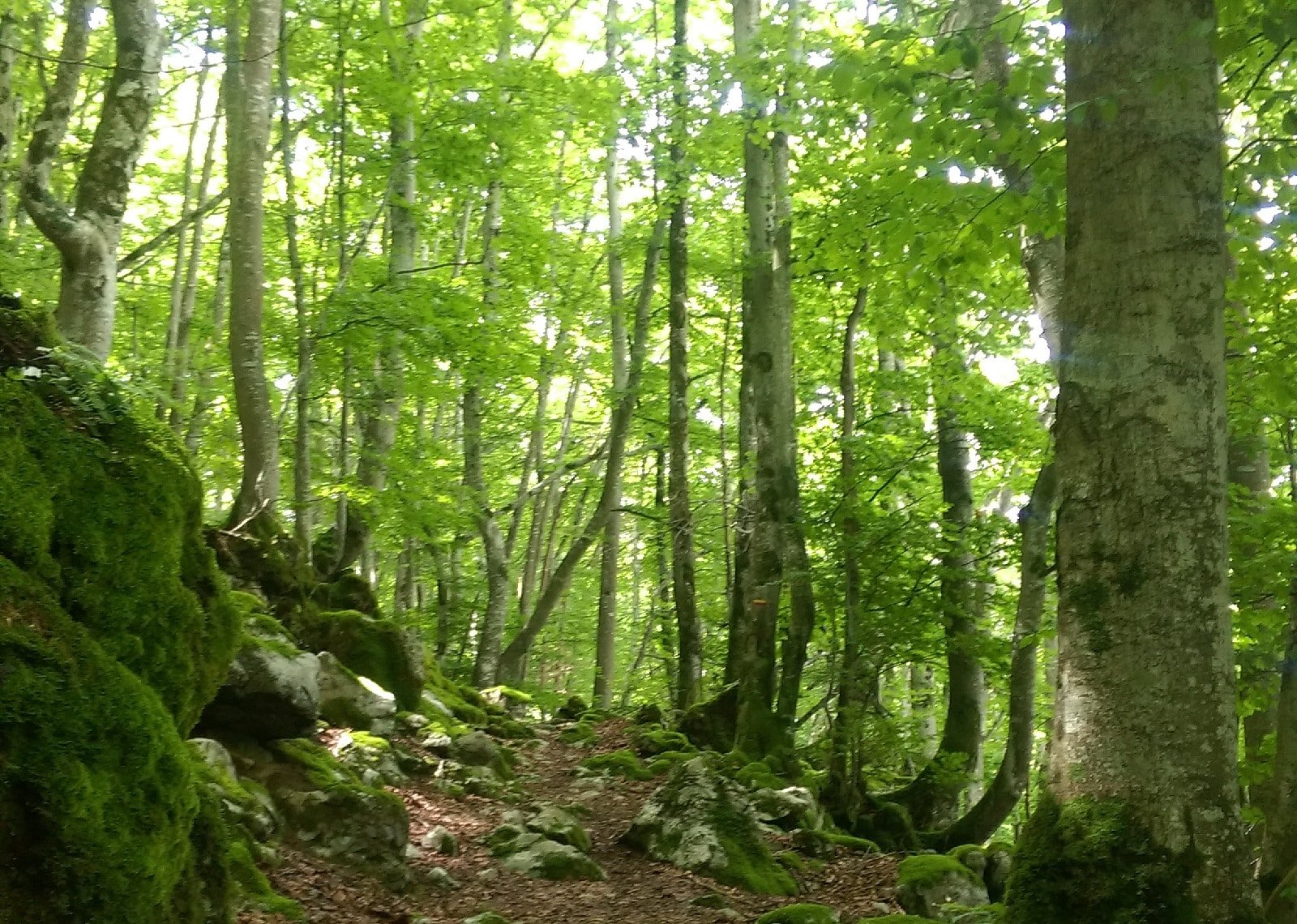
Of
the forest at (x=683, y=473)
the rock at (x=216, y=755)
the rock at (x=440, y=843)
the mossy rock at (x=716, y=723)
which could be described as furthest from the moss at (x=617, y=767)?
the rock at (x=216, y=755)

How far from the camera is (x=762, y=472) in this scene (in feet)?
34.7

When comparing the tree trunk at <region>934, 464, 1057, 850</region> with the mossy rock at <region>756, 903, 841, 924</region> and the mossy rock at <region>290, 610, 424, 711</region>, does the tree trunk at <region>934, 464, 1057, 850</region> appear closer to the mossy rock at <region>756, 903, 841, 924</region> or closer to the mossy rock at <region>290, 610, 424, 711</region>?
the mossy rock at <region>756, 903, 841, 924</region>

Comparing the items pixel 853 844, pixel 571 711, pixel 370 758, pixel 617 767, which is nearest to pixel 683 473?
pixel 617 767

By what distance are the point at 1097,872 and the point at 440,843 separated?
4671 mm

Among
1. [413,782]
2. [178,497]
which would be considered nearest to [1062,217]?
[178,497]

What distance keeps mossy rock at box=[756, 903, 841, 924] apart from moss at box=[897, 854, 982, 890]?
1.04m

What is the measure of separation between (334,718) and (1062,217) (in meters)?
6.57

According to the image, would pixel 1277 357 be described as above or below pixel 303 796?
above

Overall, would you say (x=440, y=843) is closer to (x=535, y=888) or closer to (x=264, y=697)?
(x=535, y=888)

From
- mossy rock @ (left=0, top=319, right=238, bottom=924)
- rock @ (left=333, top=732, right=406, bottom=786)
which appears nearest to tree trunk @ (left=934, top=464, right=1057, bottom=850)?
rock @ (left=333, top=732, right=406, bottom=786)

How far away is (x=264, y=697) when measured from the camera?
5.96m

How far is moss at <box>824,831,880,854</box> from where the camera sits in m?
8.23

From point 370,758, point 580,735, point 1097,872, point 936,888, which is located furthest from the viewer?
point 580,735

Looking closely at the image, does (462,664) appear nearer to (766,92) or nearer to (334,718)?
(334,718)
